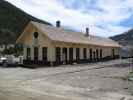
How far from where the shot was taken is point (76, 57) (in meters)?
33.6

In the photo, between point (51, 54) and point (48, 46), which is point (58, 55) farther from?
point (48, 46)

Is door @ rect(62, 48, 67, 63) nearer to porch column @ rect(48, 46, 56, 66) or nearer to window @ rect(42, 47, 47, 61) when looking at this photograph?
porch column @ rect(48, 46, 56, 66)

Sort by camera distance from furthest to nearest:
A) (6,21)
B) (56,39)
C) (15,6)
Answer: (15,6) < (6,21) < (56,39)

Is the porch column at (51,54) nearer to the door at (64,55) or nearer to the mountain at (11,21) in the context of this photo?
the door at (64,55)

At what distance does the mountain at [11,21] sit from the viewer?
73.4m

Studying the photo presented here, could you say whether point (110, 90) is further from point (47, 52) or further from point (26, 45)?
point (26, 45)

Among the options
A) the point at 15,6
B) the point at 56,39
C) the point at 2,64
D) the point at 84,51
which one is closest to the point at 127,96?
the point at 56,39

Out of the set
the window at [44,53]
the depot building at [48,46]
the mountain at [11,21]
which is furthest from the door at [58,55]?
the mountain at [11,21]

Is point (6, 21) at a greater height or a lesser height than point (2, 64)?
greater

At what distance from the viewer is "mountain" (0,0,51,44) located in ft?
241

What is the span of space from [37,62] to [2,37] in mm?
43485

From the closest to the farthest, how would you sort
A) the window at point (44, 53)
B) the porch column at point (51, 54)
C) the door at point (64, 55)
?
1. the porch column at point (51, 54)
2. the window at point (44, 53)
3. the door at point (64, 55)

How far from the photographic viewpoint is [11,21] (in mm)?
86312

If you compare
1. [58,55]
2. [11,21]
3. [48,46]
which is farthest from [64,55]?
[11,21]
